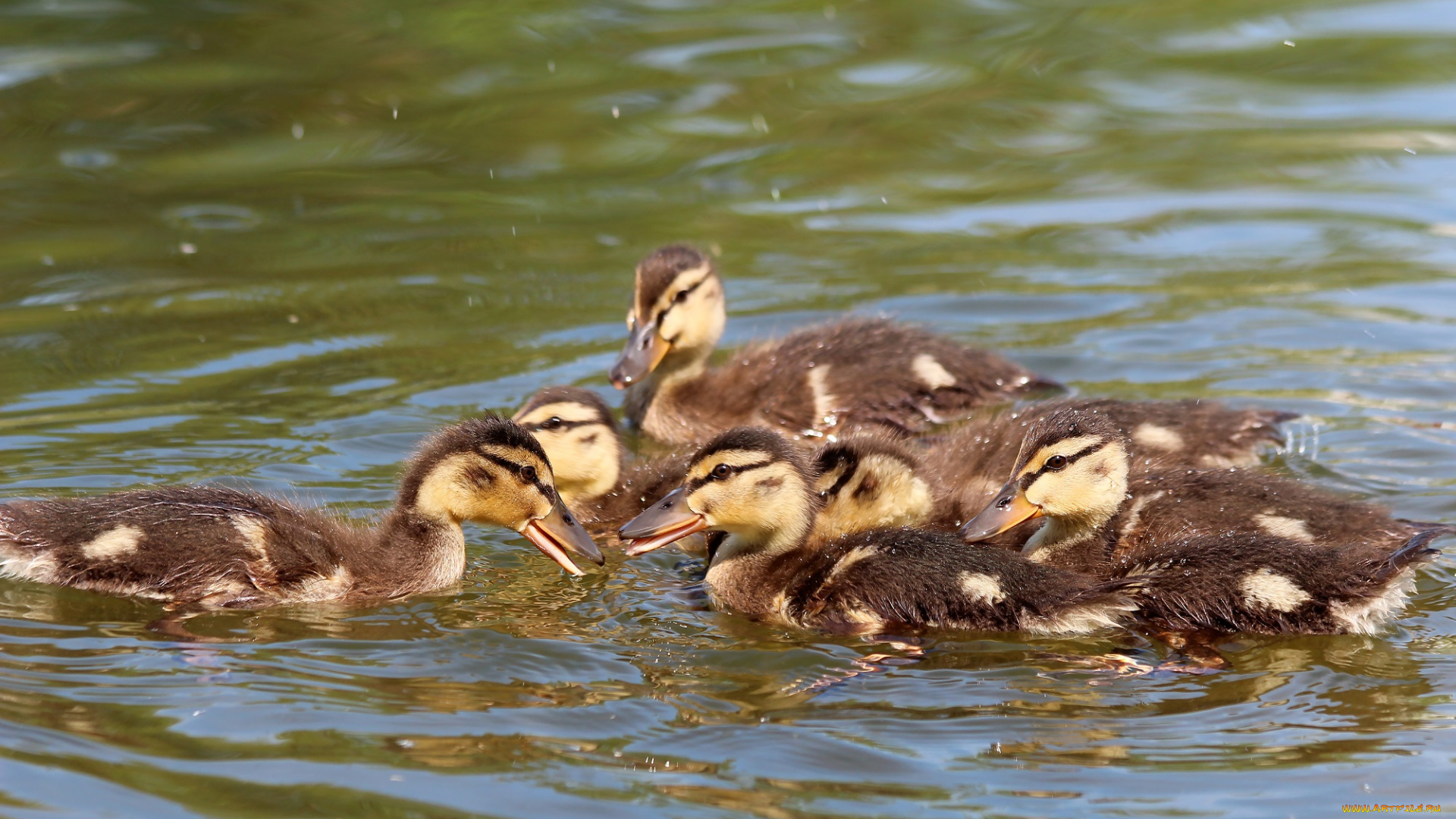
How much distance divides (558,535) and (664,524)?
0.36m

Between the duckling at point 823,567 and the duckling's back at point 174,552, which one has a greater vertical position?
the duckling's back at point 174,552

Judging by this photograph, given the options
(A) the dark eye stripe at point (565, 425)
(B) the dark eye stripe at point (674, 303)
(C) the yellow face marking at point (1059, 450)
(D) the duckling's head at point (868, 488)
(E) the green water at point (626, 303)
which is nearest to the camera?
(E) the green water at point (626, 303)

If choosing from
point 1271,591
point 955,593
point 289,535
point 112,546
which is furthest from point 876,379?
point 112,546

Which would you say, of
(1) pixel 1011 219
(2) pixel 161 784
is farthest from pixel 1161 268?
(2) pixel 161 784

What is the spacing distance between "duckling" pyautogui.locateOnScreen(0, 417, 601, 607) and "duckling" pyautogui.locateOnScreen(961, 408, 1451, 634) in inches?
57.0

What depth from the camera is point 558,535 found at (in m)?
5.93

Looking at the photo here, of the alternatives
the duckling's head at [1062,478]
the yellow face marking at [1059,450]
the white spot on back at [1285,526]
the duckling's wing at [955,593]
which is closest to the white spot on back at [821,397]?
the duckling's head at [1062,478]

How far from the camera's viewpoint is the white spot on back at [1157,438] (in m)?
6.69

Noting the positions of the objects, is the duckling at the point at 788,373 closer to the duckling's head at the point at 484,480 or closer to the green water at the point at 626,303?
the green water at the point at 626,303

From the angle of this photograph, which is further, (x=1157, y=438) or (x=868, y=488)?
(x=1157, y=438)

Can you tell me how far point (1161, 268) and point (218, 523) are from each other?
226 inches

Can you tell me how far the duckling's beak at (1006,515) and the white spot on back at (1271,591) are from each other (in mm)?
743

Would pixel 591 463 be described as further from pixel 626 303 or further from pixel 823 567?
pixel 626 303

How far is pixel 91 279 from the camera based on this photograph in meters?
9.32
